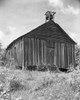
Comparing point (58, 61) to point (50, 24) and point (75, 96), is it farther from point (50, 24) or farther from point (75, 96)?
point (75, 96)

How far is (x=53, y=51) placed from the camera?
887 inches

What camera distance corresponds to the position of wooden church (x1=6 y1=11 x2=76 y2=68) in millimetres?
21422

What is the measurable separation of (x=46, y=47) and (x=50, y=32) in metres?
1.87

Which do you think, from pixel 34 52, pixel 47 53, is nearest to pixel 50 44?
pixel 47 53

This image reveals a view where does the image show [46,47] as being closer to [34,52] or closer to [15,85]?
[34,52]

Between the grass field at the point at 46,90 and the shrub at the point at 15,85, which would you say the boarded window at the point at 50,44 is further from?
the shrub at the point at 15,85

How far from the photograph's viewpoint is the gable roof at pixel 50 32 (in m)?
22.1

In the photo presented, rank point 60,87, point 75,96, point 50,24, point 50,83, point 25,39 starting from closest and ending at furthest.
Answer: point 75,96, point 60,87, point 50,83, point 25,39, point 50,24

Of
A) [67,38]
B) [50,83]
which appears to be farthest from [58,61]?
[50,83]

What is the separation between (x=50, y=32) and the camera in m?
22.9

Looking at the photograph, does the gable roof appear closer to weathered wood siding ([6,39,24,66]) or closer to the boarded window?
the boarded window

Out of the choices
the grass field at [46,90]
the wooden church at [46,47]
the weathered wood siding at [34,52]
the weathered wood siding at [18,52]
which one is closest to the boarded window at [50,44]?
the wooden church at [46,47]

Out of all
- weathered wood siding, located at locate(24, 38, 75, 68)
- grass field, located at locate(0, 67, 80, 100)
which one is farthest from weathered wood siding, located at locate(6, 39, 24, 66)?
grass field, located at locate(0, 67, 80, 100)

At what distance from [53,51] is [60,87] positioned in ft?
44.9
